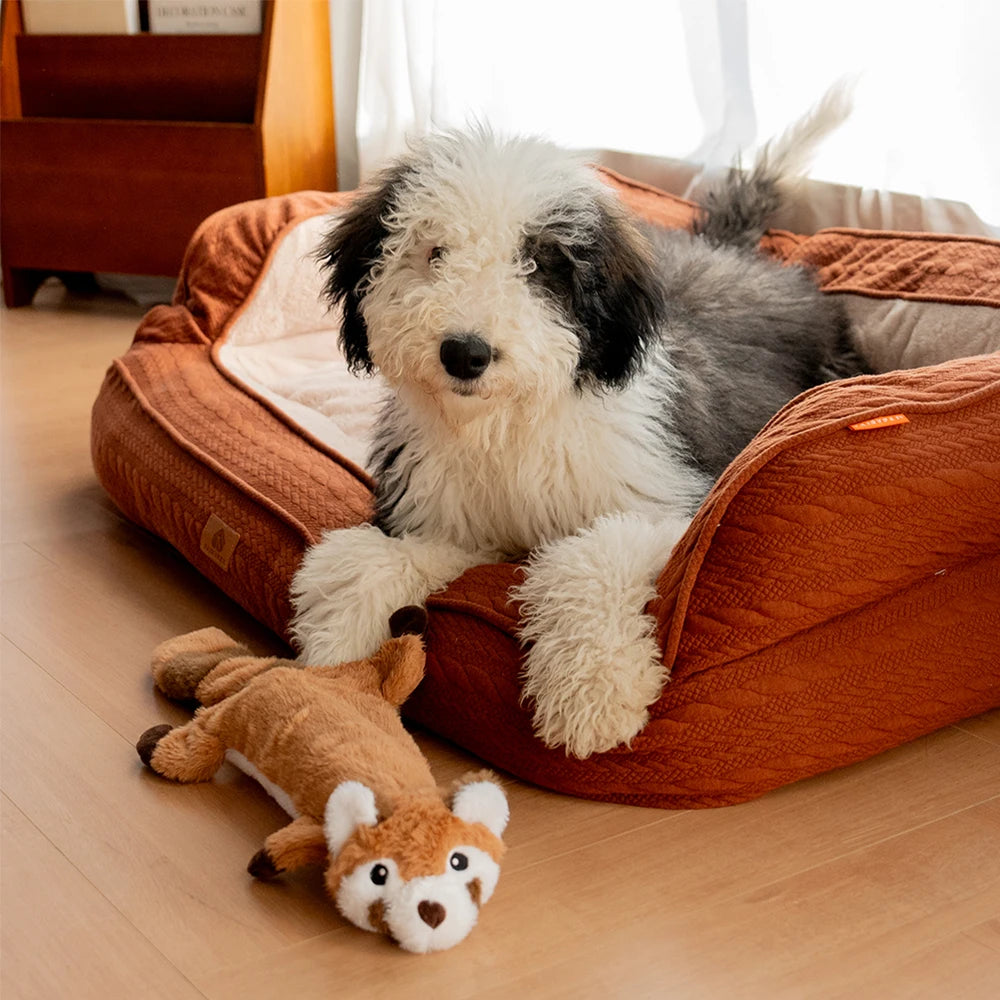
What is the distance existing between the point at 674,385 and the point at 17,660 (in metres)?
1.06

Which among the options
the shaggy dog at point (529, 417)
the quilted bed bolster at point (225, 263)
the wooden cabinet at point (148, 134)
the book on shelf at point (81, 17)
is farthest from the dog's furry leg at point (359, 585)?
the book on shelf at point (81, 17)

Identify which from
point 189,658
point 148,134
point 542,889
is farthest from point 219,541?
point 148,134

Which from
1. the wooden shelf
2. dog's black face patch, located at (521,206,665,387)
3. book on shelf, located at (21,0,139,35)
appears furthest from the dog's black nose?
book on shelf, located at (21,0,139,35)

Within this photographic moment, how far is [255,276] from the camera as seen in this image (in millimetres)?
3023

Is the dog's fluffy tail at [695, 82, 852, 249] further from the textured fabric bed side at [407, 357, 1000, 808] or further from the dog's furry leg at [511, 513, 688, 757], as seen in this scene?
the dog's furry leg at [511, 513, 688, 757]

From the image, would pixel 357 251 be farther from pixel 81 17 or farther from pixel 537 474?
pixel 81 17

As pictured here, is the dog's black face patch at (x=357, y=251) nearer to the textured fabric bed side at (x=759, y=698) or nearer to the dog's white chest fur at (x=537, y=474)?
the dog's white chest fur at (x=537, y=474)

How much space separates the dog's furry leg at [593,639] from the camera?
1.58 m

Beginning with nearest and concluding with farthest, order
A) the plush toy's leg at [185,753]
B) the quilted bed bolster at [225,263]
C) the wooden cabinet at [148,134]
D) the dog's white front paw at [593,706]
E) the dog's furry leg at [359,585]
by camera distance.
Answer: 1. the dog's white front paw at [593,706]
2. the plush toy's leg at [185,753]
3. the dog's furry leg at [359,585]
4. the quilted bed bolster at [225,263]
5. the wooden cabinet at [148,134]

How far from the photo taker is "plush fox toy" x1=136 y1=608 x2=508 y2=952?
4.43ft

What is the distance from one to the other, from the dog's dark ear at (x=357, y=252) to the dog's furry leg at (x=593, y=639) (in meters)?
0.41

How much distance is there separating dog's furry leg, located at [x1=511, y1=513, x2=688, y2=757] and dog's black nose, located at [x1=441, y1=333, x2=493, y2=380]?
263 mm

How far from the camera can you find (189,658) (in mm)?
1892

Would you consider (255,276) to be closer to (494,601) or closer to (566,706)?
(494,601)
